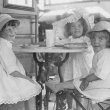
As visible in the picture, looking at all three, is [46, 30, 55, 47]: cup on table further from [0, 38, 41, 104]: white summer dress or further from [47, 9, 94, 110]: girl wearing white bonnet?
[0, 38, 41, 104]: white summer dress

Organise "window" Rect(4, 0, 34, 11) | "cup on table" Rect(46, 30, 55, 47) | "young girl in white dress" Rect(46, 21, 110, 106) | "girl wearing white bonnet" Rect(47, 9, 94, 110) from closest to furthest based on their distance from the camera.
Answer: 1. "young girl in white dress" Rect(46, 21, 110, 106)
2. "cup on table" Rect(46, 30, 55, 47)
3. "girl wearing white bonnet" Rect(47, 9, 94, 110)
4. "window" Rect(4, 0, 34, 11)

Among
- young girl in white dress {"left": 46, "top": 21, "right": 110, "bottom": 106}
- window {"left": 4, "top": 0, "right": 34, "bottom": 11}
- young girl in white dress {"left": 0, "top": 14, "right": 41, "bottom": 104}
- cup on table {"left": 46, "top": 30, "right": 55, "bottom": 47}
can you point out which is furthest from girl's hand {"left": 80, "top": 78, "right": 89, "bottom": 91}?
window {"left": 4, "top": 0, "right": 34, "bottom": 11}

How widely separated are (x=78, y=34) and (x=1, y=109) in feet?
3.29

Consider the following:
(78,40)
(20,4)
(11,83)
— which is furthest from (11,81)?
(20,4)

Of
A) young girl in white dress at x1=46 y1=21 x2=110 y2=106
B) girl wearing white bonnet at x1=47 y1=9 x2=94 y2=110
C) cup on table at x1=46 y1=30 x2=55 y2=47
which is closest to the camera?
young girl in white dress at x1=46 y1=21 x2=110 y2=106

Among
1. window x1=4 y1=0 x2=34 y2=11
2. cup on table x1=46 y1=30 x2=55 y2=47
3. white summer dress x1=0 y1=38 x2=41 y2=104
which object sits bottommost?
white summer dress x1=0 y1=38 x2=41 y2=104

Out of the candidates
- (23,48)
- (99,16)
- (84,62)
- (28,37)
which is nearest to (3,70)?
(23,48)

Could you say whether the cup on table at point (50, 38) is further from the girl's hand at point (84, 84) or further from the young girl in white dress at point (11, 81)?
the girl's hand at point (84, 84)

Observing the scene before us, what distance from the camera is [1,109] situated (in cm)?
225

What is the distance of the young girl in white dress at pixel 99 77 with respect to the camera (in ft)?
5.66

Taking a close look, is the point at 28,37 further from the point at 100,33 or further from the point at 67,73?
the point at 100,33

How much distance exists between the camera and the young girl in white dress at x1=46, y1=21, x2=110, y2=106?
5.66 ft

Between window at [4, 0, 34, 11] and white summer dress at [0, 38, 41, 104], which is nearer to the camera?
white summer dress at [0, 38, 41, 104]

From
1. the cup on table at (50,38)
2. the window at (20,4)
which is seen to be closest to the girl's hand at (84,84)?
the cup on table at (50,38)
